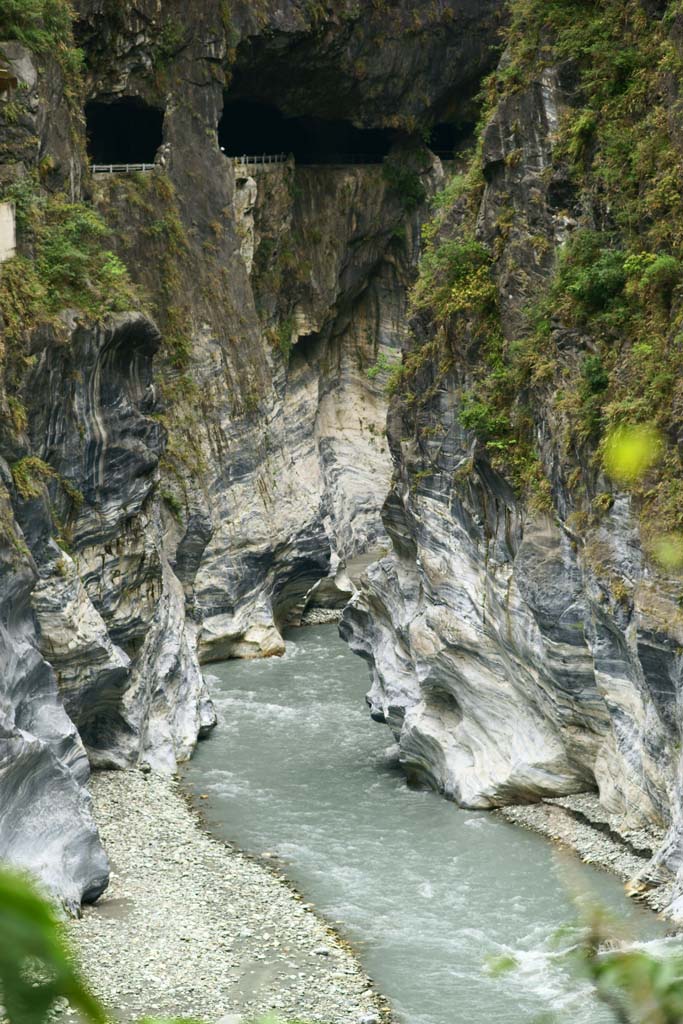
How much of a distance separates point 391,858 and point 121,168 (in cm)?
1889

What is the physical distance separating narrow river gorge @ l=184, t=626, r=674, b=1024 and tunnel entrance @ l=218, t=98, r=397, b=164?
17.4m

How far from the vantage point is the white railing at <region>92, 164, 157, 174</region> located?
31141 millimetres

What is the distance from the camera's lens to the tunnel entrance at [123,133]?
3294 cm

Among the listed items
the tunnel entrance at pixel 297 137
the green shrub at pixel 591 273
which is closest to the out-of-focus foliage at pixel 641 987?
the green shrub at pixel 591 273

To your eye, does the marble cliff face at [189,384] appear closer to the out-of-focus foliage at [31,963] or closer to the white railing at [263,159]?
the white railing at [263,159]

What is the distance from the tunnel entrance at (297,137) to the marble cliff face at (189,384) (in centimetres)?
128

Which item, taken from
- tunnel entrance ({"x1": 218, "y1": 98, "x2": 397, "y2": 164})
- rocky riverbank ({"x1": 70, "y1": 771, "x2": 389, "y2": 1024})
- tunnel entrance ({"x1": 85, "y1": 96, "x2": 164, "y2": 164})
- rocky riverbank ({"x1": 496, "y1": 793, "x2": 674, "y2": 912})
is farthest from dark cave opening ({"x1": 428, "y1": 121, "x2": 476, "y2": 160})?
rocky riverbank ({"x1": 70, "y1": 771, "x2": 389, "y2": 1024})

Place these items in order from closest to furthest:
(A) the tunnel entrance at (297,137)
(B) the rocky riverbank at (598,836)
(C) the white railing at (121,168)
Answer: (B) the rocky riverbank at (598,836) < (C) the white railing at (121,168) < (A) the tunnel entrance at (297,137)

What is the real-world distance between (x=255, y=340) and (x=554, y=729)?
17.5 meters

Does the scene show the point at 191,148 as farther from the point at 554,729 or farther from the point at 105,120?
the point at 554,729

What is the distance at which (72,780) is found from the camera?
695 inches

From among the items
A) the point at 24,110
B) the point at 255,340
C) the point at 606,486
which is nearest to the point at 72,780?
the point at 606,486

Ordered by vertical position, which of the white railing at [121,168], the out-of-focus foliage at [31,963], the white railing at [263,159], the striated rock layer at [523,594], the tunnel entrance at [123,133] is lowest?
the striated rock layer at [523,594]

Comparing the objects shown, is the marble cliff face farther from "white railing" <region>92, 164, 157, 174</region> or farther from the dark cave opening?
the dark cave opening
